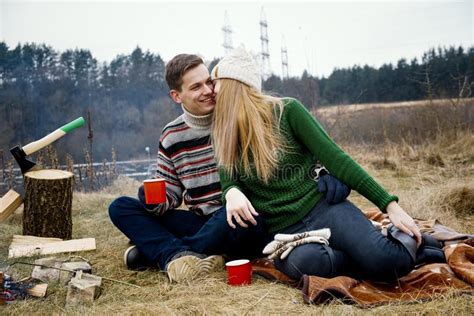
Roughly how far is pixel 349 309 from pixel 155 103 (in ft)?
72.2

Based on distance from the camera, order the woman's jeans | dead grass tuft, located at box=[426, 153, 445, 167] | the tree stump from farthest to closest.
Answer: dead grass tuft, located at box=[426, 153, 445, 167], the tree stump, the woman's jeans

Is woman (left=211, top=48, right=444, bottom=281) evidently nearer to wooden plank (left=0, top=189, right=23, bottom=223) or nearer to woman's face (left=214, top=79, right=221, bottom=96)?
woman's face (left=214, top=79, right=221, bottom=96)

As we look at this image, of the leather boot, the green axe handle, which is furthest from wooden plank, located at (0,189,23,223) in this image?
the leather boot

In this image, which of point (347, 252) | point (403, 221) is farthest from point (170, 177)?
point (403, 221)

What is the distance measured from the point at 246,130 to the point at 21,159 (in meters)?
2.53

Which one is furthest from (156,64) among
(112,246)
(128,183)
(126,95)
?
(112,246)

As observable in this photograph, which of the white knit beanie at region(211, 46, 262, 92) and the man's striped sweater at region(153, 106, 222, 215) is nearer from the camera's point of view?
the white knit beanie at region(211, 46, 262, 92)

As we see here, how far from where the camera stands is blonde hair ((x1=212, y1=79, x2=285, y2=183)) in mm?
2379

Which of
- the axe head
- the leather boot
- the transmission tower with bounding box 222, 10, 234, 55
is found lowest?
the leather boot

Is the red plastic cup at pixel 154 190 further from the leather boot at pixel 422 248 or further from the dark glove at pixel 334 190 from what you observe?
the leather boot at pixel 422 248

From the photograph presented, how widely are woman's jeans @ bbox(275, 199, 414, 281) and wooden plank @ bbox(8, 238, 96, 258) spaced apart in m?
1.84

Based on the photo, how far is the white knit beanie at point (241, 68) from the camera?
2479 millimetres

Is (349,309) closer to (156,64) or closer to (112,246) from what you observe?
(112,246)

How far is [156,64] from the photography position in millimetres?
25266
